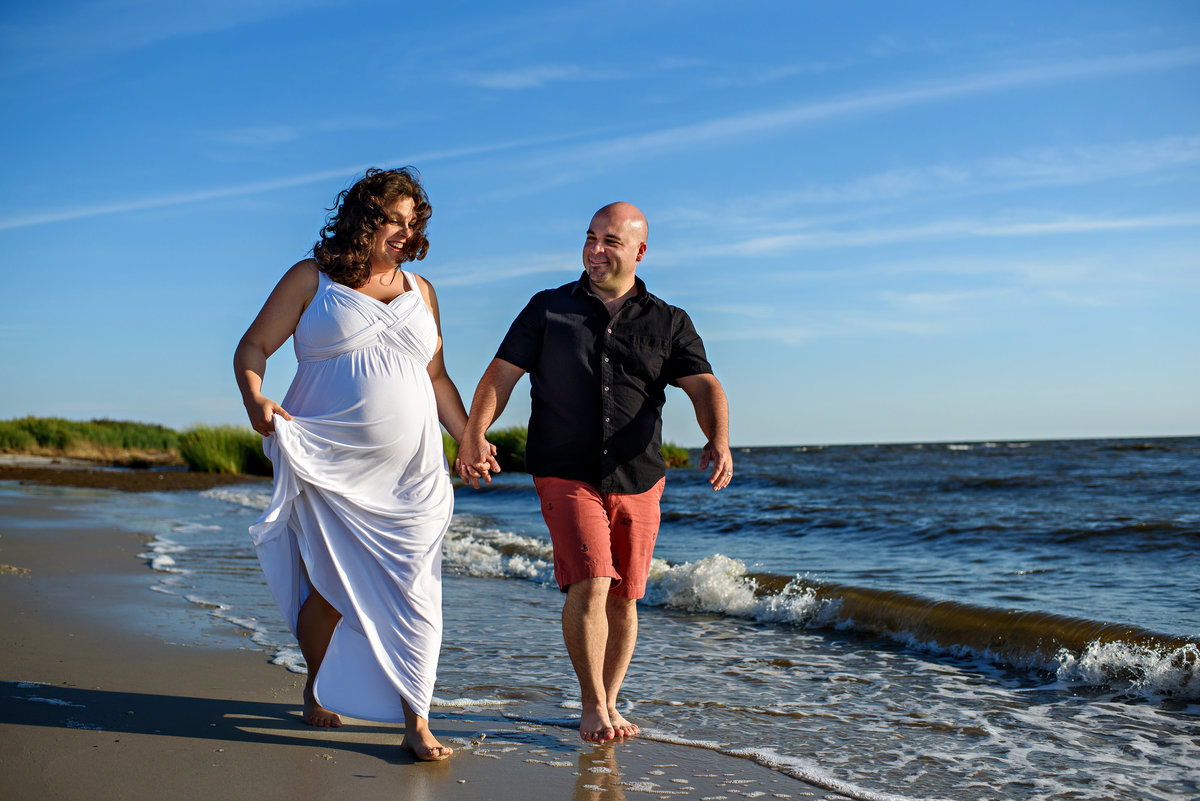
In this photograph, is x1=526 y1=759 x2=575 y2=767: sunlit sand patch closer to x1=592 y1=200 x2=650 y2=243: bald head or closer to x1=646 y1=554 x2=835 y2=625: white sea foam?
Result: x1=592 y1=200 x2=650 y2=243: bald head

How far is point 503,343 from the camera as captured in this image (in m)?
3.75

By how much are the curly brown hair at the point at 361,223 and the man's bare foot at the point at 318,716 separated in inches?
65.0

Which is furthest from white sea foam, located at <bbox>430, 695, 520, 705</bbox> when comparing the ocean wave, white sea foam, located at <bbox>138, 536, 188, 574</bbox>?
white sea foam, located at <bbox>138, 536, 188, 574</bbox>

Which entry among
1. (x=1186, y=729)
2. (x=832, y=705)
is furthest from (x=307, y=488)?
(x=1186, y=729)

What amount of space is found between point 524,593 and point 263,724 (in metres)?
4.65

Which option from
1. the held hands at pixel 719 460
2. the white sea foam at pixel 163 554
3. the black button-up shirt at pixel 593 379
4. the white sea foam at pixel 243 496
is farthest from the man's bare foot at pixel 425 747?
the white sea foam at pixel 243 496

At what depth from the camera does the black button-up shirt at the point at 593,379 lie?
3656mm

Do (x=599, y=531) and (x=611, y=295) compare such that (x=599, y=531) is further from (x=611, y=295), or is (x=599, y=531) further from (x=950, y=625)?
(x=950, y=625)

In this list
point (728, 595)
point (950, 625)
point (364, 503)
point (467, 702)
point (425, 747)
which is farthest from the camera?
point (728, 595)

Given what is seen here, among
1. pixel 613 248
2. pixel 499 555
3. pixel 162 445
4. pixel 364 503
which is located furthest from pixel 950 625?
pixel 162 445

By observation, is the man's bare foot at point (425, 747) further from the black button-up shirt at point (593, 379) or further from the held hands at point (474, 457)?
the black button-up shirt at point (593, 379)

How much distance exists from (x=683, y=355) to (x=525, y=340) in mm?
648

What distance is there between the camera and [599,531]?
3590 mm

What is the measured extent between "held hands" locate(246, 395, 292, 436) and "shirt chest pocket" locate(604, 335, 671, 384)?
1255 millimetres
